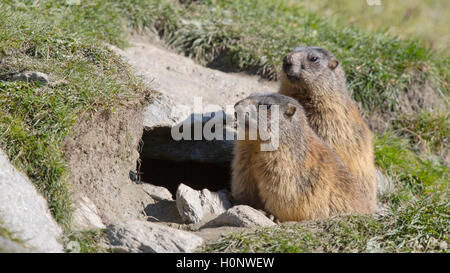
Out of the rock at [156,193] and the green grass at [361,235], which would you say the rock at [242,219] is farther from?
the rock at [156,193]

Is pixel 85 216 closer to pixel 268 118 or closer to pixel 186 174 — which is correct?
pixel 268 118

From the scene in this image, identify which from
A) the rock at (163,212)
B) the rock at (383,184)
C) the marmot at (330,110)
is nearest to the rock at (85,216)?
the rock at (163,212)

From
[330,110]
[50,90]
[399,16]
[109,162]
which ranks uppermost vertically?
[399,16]

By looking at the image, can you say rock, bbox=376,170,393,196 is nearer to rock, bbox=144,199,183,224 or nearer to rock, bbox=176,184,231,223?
rock, bbox=176,184,231,223

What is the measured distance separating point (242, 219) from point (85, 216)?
4.67ft

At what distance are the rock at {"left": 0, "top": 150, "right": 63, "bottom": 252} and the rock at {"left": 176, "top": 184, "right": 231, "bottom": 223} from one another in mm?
1453

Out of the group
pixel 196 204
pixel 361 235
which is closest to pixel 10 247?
pixel 196 204

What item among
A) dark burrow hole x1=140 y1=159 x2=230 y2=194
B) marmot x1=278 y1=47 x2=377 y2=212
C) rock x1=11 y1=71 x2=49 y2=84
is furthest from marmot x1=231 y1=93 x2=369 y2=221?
rock x1=11 y1=71 x2=49 y2=84

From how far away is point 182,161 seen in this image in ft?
24.9

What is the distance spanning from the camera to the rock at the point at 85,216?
5069 mm
